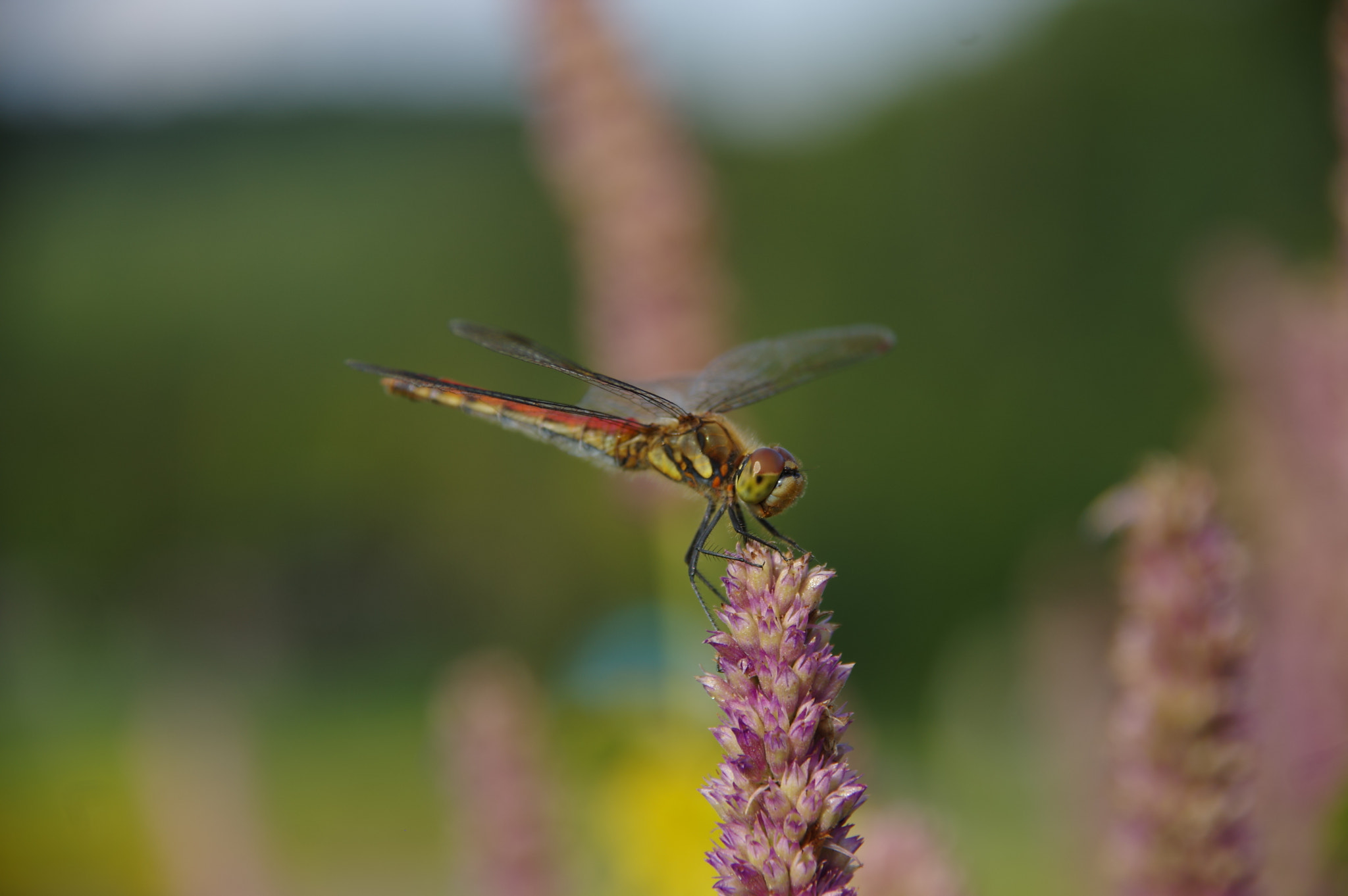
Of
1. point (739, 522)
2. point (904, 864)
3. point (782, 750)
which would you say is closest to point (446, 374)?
point (739, 522)

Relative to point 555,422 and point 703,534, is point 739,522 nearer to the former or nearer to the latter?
point 703,534

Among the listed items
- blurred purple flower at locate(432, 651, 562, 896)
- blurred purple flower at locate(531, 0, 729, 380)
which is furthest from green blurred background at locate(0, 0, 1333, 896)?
blurred purple flower at locate(432, 651, 562, 896)

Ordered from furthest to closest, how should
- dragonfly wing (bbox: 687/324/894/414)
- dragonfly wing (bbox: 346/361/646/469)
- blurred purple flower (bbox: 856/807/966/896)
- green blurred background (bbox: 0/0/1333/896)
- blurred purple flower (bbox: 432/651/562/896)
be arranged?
1. green blurred background (bbox: 0/0/1333/896)
2. dragonfly wing (bbox: 687/324/894/414)
3. dragonfly wing (bbox: 346/361/646/469)
4. blurred purple flower (bbox: 432/651/562/896)
5. blurred purple flower (bbox: 856/807/966/896)

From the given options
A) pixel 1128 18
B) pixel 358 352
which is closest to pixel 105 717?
pixel 358 352

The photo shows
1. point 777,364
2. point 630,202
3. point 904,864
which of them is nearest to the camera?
point 904,864

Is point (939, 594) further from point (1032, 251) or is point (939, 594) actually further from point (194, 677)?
point (194, 677)

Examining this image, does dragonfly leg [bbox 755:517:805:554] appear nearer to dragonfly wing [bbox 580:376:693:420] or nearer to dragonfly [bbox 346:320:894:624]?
dragonfly [bbox 346:320:894:624]

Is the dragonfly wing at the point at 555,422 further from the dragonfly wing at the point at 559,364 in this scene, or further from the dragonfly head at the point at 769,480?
the dragonfly head at the point at 769,480
